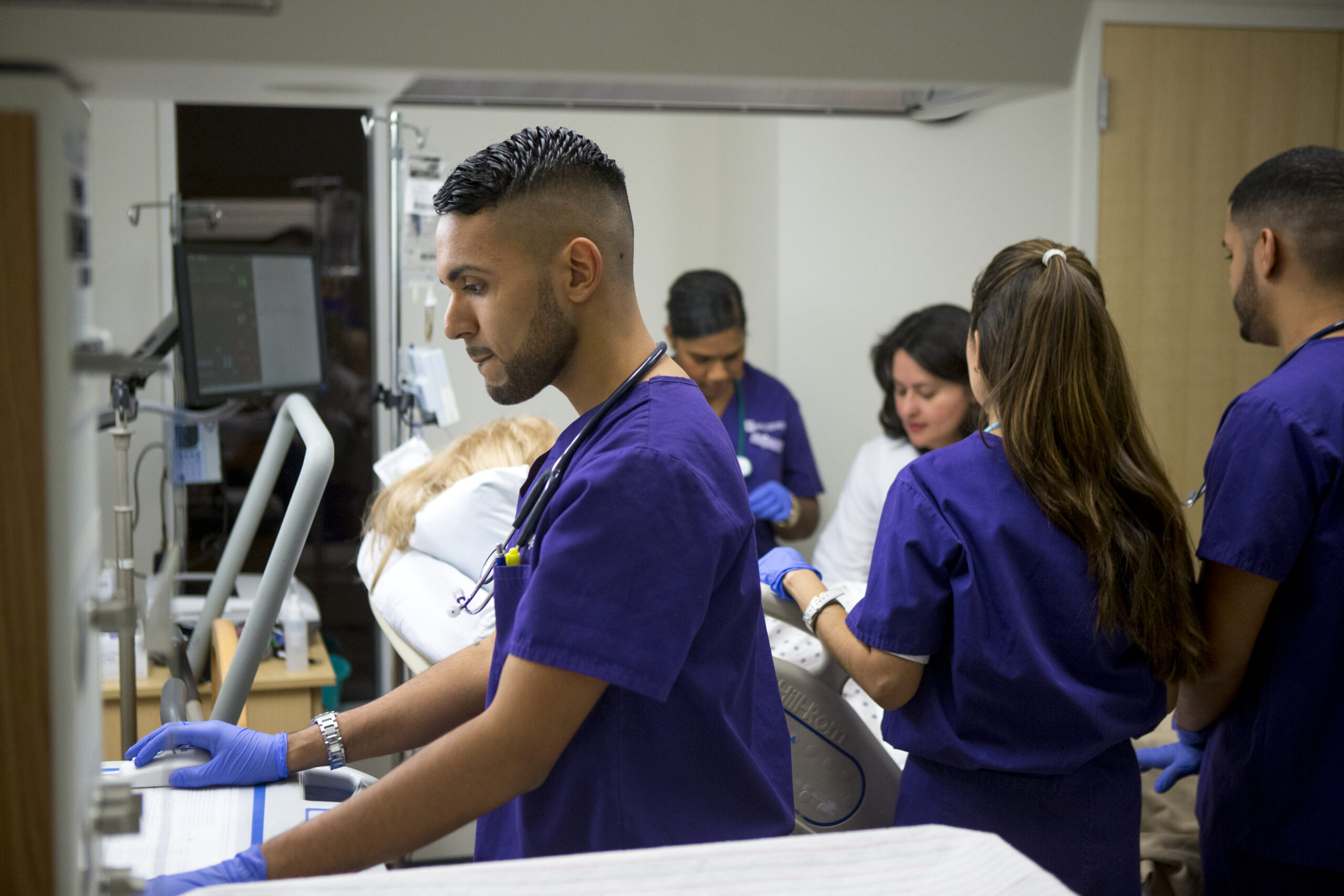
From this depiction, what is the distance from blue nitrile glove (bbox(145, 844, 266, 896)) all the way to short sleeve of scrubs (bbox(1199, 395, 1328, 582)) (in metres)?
1.23

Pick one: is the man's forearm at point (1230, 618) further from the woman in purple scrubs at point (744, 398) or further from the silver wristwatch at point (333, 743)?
the woman in purple scrubs at point (744, 398)

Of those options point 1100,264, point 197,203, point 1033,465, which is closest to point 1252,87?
point 1100,264

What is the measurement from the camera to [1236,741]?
156cm

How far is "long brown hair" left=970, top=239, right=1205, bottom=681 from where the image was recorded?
4.42 feet

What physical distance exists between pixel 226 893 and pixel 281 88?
0.54 m

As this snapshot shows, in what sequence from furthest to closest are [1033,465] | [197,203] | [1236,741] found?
[197,203] → [1236,741] → [1033,465]

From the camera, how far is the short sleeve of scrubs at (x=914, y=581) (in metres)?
1.39

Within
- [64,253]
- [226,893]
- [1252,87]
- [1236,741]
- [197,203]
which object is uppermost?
[1252,87]

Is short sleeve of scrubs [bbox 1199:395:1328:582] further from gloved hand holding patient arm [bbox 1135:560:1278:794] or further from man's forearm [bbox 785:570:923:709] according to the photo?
man's forearm [bbox 785:570:923:709]

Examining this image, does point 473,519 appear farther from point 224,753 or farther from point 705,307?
point 705,307

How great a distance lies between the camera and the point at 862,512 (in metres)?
2.75

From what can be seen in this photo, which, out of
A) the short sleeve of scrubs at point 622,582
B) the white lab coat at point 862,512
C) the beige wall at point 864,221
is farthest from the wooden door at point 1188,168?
the short sleeve of scrubs at point 622,582

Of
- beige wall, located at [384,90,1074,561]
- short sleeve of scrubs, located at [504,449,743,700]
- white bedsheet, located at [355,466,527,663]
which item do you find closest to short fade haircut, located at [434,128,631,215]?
short sleeve of scrubs, located at [504,449,743,700]

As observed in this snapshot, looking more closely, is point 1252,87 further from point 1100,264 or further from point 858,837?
point 858,837
